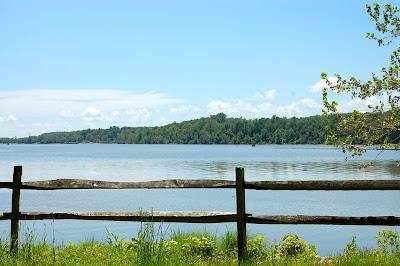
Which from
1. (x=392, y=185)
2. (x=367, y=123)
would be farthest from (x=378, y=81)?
(x=392, y=185)

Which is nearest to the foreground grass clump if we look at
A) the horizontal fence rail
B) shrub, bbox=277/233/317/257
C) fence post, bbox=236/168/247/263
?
shrub, bbox=277/233/317/257

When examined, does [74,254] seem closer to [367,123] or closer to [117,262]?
[117,262]

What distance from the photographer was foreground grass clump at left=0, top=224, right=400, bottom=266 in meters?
9.33

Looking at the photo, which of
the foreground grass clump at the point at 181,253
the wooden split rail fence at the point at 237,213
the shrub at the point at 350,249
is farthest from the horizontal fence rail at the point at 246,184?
the shrub at the point at 350,249

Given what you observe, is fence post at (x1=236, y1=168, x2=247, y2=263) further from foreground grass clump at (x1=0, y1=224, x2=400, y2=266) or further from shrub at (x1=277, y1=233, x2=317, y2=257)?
shrub at (x1=277, y1=233, x2=317, y2=257)

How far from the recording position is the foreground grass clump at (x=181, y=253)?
9328 millimetres

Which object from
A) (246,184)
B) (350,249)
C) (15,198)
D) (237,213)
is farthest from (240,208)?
(15,198)

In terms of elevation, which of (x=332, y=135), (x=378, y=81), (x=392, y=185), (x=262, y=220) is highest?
(x=378, y=81)

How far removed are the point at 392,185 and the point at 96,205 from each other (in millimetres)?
32840

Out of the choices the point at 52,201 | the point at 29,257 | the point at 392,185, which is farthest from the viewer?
the point at 52,201

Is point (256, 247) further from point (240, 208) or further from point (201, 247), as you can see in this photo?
point (240, 208)

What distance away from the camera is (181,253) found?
12570 millimetres

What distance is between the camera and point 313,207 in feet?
133

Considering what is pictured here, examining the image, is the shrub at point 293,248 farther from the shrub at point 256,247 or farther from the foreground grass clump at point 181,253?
the shrub at point 256,247
